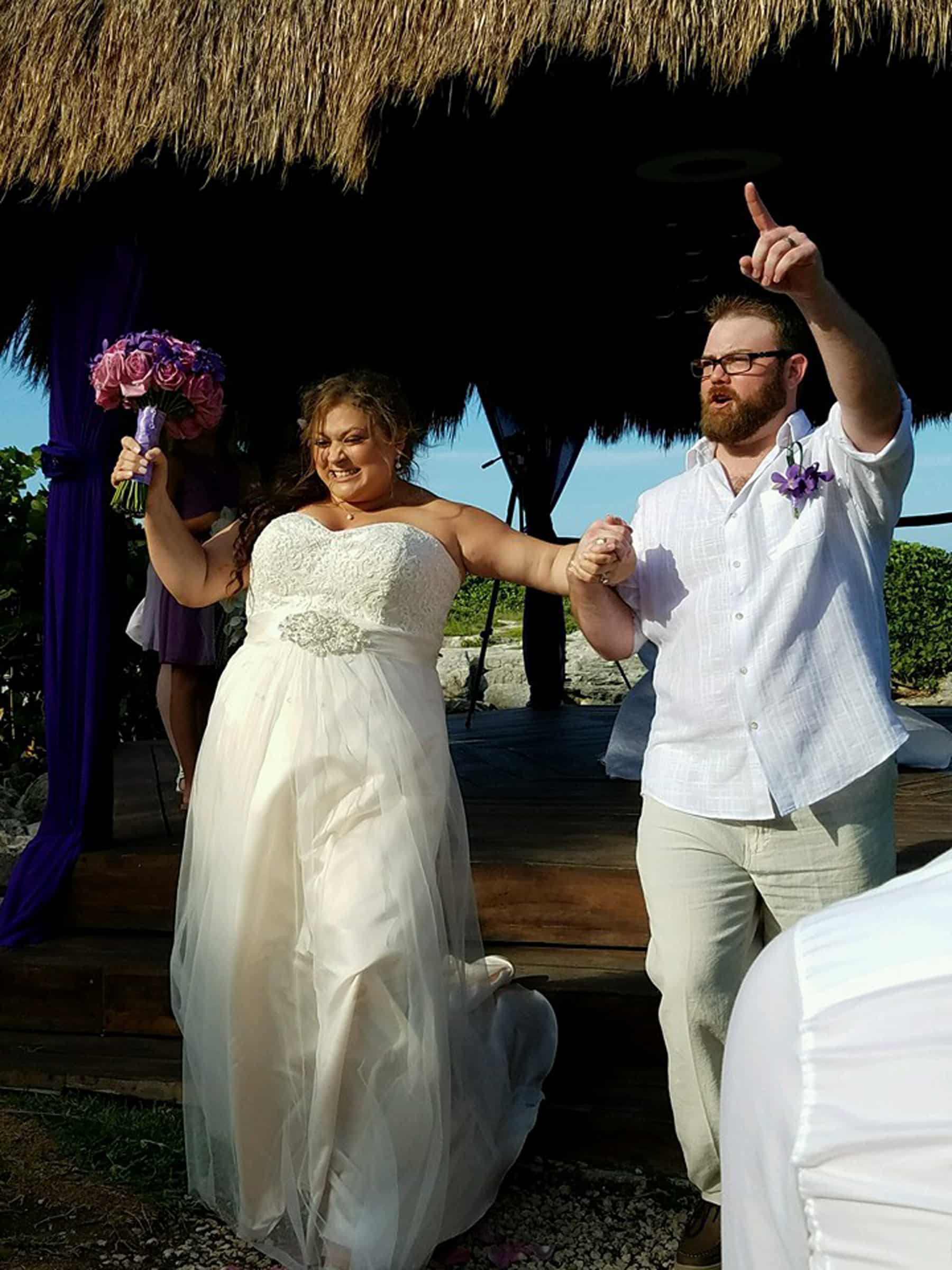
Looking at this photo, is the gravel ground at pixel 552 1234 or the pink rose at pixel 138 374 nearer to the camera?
the gravel ground at pixel 552 1234

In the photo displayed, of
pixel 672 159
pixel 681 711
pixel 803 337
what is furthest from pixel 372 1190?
pixel 672 159

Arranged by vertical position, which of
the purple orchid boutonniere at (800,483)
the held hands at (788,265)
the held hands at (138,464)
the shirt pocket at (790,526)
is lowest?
the shirt pocket at (790,526)

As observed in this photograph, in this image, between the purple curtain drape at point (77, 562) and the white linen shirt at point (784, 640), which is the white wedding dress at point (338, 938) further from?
the purple curtain drape at point (77, 562)

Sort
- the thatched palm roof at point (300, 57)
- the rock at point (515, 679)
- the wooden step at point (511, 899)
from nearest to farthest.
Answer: the thatched palm roof at point (300, 57), the wooden step at point (511, 899), the rock at point (515, 679)

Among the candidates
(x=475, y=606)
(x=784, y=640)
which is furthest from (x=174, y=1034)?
(x=475, y=606)

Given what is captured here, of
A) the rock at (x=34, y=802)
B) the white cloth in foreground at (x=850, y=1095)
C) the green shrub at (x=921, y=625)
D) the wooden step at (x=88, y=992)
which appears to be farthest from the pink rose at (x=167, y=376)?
the green shrub at (x=921, y=625)

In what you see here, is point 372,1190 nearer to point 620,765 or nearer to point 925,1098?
point 925,1098

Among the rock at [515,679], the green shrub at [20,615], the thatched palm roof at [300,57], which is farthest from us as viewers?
the rock at [515,679]

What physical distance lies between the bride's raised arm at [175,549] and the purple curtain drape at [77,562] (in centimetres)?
119

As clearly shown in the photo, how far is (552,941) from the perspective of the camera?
4.55 m

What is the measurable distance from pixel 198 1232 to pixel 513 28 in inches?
134

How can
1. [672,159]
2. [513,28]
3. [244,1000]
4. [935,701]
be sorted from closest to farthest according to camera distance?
1. [244,1000]
2. [513,28]
3. [672,159]
4. [935,701]

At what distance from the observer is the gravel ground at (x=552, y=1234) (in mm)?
3262

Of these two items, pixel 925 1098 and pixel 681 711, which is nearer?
pixel 925 1098
